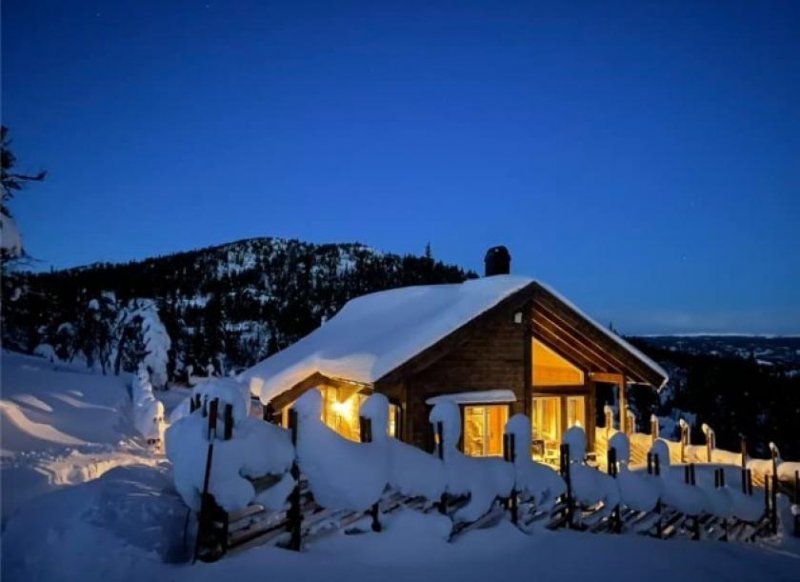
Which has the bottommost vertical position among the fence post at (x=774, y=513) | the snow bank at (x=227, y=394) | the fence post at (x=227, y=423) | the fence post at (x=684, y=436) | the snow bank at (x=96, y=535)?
the fence post at (x=774, y=513)

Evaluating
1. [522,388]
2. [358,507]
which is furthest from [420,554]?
[522,388]

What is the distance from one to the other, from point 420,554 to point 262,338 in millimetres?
79044

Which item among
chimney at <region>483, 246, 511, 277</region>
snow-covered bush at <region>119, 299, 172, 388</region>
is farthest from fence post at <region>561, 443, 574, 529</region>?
snow-covered bush at <region>119, 299, 172, 388</region>

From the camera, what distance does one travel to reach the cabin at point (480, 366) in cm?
1216

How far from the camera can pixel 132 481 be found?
791 cm

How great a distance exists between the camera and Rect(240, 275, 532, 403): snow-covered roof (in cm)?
1167

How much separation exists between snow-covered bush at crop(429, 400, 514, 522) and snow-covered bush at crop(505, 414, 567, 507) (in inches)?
9.0

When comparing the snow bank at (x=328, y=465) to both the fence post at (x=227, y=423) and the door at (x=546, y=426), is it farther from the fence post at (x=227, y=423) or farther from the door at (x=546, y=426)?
the door at (x=546, y=426)

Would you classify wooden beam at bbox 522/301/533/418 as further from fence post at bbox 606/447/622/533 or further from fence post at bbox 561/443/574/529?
fence post at bbox 561/443/574/529

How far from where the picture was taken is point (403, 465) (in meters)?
6.30

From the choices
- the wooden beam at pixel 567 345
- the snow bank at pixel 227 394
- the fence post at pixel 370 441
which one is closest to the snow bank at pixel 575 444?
the fence post at pixel 370 441

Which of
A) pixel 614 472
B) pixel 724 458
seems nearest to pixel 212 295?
pixel 724 458

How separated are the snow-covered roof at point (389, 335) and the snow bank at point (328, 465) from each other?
5072mm

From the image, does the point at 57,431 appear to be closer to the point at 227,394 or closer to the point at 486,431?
the point at 486,431
